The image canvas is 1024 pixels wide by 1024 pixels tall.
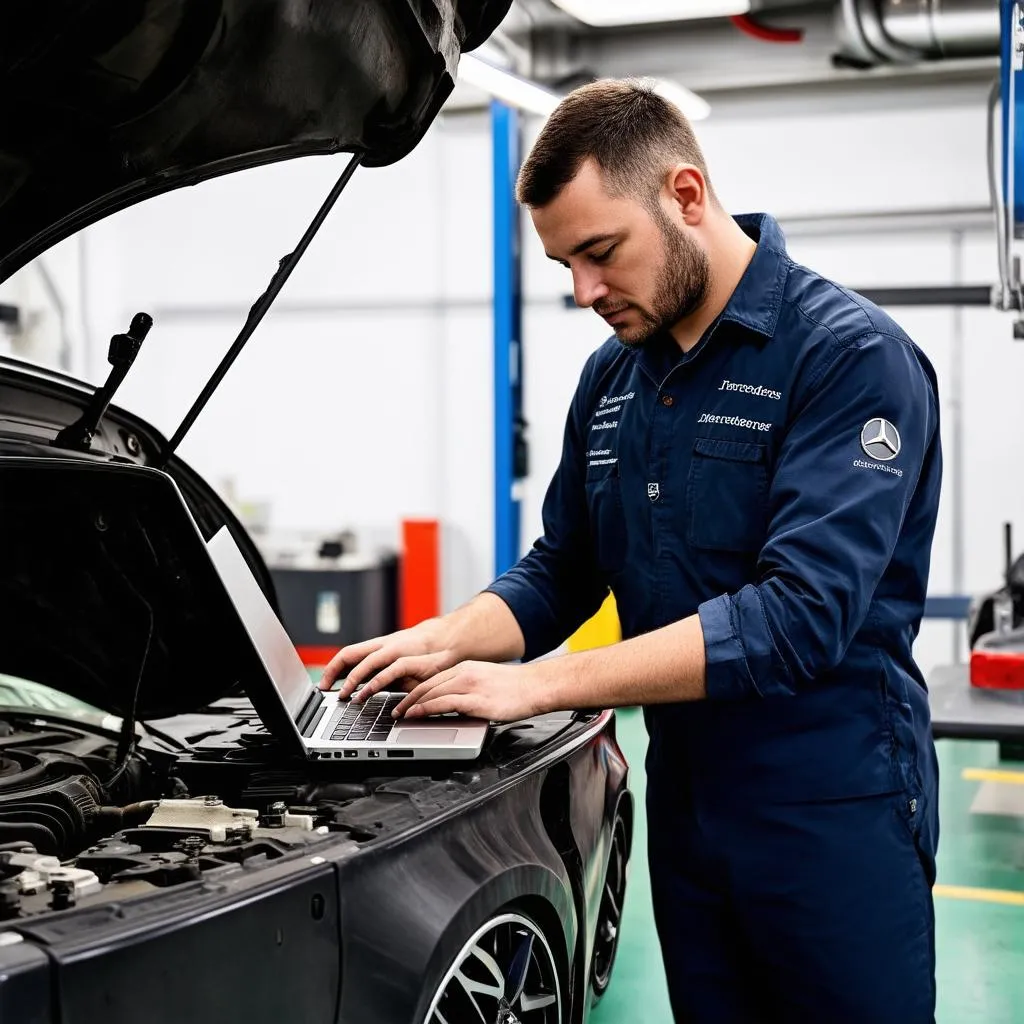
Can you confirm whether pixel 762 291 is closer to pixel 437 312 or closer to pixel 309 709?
pixel 309 709

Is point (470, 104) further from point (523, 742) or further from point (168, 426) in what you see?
point (523, 742)

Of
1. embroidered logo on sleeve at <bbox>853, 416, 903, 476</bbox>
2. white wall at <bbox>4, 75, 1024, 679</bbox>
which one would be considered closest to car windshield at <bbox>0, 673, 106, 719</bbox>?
embroidered logo on sleeve at <bbox>853, 416, 903, 476</bbox>

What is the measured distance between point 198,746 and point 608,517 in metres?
0.95

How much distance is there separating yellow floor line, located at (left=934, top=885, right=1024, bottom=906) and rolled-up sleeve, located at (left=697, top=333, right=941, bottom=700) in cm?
248

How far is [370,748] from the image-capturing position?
2.02 meters

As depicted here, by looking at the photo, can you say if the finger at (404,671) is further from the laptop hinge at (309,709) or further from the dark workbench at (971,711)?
the dark workbench at (971,711)

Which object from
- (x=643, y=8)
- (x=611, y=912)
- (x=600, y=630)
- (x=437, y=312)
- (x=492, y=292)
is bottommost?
(x=611, y=912)

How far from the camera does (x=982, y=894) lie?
3.89 m

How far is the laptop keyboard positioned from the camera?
210 cm

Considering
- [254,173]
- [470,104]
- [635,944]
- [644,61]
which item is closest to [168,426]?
[254,173]

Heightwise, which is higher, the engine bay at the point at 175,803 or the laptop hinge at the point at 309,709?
the laptop hinge at the point at 309,709

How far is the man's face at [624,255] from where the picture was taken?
182 cm

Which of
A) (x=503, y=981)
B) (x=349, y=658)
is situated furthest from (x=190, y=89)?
(x=503, y=981)

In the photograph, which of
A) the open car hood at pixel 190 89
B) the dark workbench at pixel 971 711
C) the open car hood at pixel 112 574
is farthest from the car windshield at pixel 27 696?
the dark workbench at pixel 971 711
